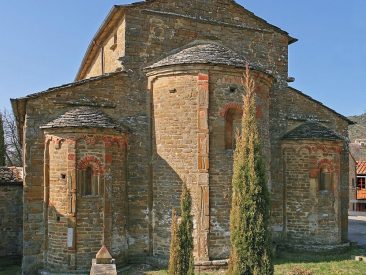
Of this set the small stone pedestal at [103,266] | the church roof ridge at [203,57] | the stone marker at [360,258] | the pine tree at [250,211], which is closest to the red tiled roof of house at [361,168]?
the stone marker at [360,258]

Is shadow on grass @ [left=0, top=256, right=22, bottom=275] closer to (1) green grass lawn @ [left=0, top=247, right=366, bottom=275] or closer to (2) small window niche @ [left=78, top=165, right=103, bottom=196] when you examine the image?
(1) green grass lawn @ [left=0, top=247, right=366, bottom=275]

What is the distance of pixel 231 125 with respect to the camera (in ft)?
41.0

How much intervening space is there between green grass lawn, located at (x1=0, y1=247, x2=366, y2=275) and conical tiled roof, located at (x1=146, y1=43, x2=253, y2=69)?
6.52m

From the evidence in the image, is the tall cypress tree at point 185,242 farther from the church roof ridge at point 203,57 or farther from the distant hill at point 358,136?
the distant hill at point 358,136

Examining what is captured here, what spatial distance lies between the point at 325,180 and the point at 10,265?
1218 centimetres

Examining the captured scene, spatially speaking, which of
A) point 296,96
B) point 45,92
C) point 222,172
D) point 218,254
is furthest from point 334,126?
point 45,92

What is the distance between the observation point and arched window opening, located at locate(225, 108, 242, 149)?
1235cm

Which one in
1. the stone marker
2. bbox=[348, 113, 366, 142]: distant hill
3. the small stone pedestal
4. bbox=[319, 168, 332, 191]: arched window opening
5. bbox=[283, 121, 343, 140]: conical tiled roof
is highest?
bbox=[348, 113, 366, 142]: distant hill

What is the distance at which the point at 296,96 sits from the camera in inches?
640

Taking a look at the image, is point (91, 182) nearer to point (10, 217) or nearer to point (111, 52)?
point (10, 217)

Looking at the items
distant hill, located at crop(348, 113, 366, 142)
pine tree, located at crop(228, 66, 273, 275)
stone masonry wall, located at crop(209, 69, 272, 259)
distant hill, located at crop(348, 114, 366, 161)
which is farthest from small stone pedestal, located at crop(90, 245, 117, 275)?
distant hill, located at crop(348, 113, 366, 142)

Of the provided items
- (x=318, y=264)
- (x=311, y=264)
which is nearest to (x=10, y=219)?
(x=311, y=264)

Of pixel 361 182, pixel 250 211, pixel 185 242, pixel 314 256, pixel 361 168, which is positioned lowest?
pixel 314 256

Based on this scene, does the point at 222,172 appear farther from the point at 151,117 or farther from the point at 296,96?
the point at 296,96
